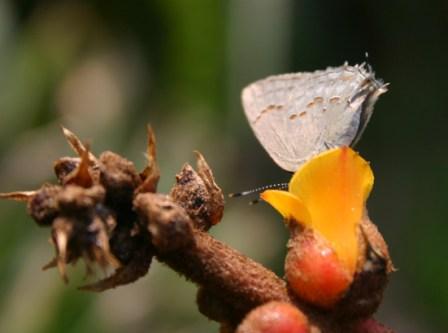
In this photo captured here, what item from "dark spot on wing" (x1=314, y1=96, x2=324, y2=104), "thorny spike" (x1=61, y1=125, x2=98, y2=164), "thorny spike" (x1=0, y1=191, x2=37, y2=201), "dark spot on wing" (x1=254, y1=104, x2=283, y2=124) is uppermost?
"thorny spike" (x1=61, y1=125, x2=98, y2=164)

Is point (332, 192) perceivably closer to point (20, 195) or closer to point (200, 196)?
point (200, 196)

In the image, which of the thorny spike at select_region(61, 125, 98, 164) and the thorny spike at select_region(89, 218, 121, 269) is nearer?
the thorny spike at select_region(89, 218, 121, 269)

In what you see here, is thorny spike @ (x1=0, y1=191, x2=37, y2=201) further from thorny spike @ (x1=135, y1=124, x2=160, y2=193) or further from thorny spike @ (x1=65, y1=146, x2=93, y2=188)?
thorny spike @ (x1=135, y1=124, x2=160, y2=193)

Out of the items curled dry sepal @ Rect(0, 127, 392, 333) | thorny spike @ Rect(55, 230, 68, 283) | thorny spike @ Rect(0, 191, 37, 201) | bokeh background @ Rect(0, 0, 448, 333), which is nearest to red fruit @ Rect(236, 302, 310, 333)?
curled dry sepal @ Rect(0, 127, 392, 333)

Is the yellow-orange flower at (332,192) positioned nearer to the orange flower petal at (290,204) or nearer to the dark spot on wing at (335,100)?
the orange flower petal at (290,204)

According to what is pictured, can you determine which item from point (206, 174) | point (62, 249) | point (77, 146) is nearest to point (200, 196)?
point (206, 174)

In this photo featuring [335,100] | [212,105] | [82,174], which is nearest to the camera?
[82,174]
